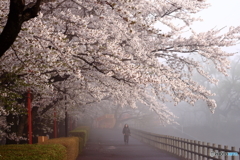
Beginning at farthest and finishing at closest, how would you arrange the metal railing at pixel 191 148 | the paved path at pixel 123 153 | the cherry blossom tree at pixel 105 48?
the paved path at pixel 123 153 → the metal railing at pixel 191 148 → the cherry blossom tree at pixel 105 48

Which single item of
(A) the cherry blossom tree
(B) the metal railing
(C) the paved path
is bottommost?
(C) the paved path

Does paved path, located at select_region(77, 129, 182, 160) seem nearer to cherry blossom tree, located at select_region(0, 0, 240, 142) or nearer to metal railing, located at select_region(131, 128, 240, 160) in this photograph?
metal railing, located at select_region(131, 128, 240, 160)

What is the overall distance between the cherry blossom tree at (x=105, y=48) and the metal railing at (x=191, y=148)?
2.15 m

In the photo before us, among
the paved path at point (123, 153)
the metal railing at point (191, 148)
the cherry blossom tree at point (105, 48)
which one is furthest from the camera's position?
the paved path at point (123, 153)

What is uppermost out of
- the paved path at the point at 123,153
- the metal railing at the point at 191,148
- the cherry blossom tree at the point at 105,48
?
the cherry blossom tree at the point at 105,48

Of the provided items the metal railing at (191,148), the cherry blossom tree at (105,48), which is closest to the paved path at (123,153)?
the metal railing at (191,148)

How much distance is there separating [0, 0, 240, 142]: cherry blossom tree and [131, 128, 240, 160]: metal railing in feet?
7.06

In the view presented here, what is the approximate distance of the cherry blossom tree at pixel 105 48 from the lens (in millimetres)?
8734

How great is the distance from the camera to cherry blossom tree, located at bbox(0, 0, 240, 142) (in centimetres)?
873

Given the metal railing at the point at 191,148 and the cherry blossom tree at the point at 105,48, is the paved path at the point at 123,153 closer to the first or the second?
the metal railing at the point at 191,148

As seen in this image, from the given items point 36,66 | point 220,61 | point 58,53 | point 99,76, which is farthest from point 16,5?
point 220,61

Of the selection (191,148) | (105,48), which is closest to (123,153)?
(191,148)

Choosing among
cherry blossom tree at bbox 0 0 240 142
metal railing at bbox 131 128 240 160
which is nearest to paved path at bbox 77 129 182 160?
metal railing at bbox 131 128 240 160

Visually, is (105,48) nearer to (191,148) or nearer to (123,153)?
(191,148)
